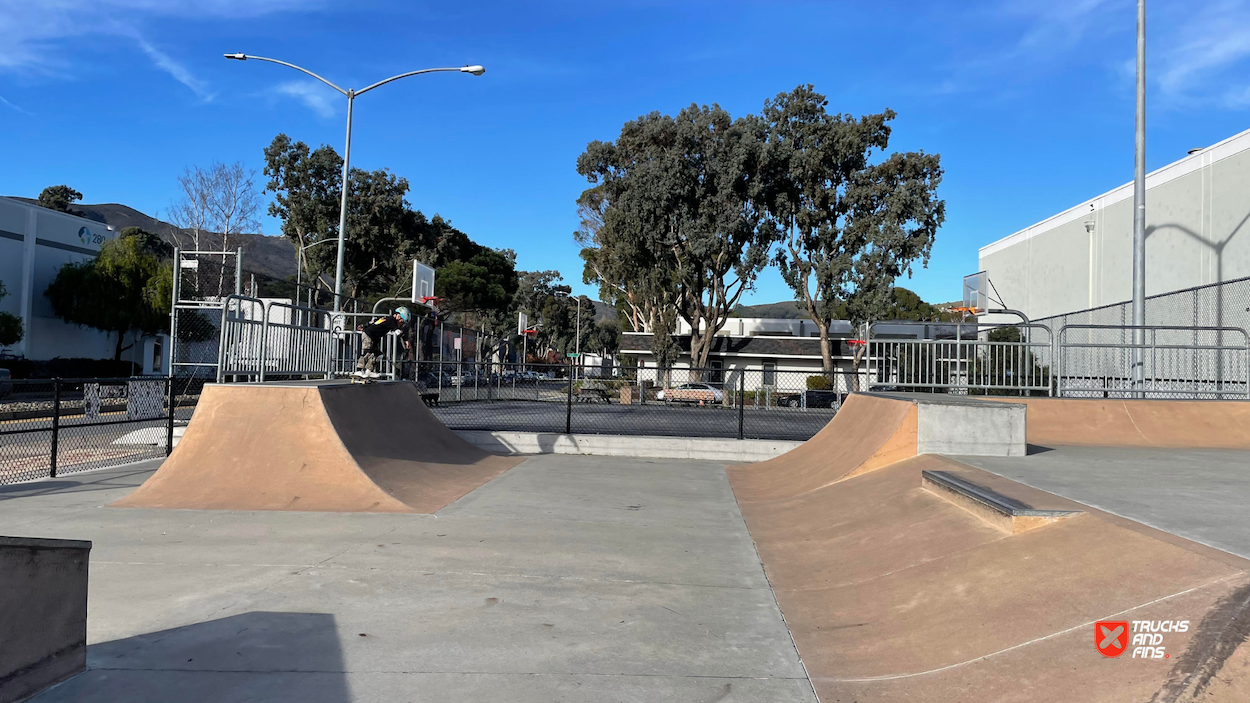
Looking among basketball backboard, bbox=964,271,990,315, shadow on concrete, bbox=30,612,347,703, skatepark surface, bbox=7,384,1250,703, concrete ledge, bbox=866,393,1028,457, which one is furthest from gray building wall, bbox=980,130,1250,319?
shadow on concrete, bbox=30,612,347,703

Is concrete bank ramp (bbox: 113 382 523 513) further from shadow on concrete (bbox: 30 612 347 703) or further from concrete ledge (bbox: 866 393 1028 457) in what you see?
concrete ledge (bbox: 866 393 1028 457)

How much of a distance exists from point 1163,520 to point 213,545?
6.84 m

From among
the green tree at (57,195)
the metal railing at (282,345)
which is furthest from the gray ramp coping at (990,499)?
the green tree at (57,195)

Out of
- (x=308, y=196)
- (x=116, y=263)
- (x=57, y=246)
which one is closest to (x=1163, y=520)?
(x=308, y=196)

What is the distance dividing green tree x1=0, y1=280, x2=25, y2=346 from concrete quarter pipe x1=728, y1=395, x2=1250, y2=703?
44.5 metres

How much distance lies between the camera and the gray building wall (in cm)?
2844

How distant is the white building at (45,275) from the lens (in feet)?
135

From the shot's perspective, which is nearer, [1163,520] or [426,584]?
[1163,520]

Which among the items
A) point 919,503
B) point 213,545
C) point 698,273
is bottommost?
point 213,545

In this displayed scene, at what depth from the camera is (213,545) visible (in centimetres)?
617

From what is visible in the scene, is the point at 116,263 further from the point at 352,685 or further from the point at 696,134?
the point at 352,685

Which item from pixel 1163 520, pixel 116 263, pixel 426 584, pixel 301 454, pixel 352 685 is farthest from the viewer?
pixel 116 263

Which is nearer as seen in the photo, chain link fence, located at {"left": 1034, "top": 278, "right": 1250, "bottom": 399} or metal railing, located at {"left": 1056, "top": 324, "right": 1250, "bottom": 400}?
metal railing, located at {"left": 1056, "top": 324, "right": 1250, "bottom": 400}

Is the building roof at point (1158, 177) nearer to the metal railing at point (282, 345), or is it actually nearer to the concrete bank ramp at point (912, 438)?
the concrete bank ramp at point (912, 438)
